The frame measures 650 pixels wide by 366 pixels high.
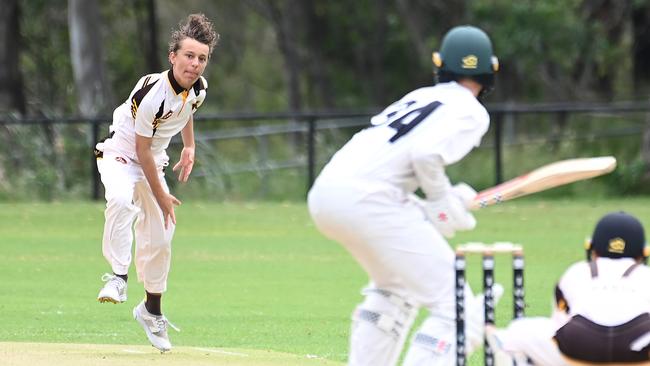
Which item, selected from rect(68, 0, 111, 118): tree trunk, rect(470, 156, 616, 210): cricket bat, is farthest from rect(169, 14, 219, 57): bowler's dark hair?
rect(68, 0, 111, 118): tree trunk

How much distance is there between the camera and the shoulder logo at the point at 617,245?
5902 mm

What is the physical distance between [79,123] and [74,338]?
13.1 m

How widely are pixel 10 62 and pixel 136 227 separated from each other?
2039 centimetres

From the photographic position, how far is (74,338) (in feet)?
30.4

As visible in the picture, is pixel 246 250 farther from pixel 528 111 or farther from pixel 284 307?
pixel 528 111

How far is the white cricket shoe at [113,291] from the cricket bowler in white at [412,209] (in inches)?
91.4

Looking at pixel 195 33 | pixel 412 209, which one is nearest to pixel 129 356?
pixel 195 33

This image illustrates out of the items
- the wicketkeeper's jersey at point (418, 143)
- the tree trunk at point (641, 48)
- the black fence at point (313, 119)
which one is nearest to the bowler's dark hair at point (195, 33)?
the wicketkeeper's jersey at point (418, 143)

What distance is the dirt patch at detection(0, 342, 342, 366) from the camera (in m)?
7.88

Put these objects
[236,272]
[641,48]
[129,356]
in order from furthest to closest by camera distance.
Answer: [641,48] → [236,272] → [129,356]

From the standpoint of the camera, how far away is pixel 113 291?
8.28 m

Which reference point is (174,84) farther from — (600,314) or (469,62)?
(600,314)

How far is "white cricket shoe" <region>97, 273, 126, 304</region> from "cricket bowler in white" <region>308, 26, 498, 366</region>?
2321 millimetres

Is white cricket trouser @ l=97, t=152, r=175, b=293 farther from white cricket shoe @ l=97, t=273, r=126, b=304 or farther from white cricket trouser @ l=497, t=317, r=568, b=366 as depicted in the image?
white cricket trouser @ l=497, t=317, r=568, b=366
